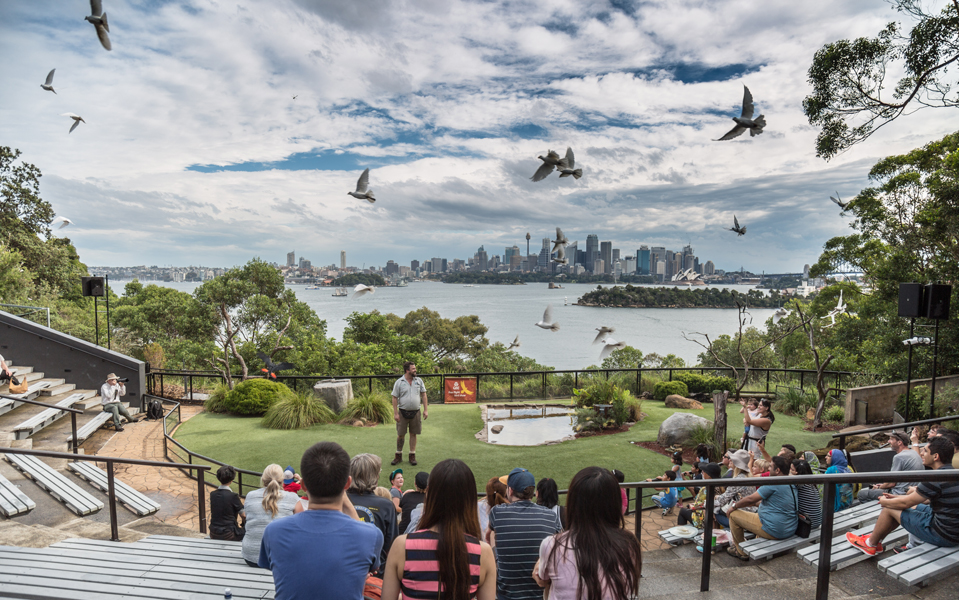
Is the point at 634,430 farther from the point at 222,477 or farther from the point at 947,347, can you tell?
the point at 222,477

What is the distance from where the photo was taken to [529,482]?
10.8ft

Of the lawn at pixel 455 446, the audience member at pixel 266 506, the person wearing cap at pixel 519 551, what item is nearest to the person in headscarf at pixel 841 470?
the lawn at pixel 455 446

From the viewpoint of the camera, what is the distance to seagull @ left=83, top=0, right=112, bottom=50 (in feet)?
22.1

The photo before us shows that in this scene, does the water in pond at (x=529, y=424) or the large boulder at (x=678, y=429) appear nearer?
Result: the large boulder at (x=678, y=429)

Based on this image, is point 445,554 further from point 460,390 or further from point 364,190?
point 460,390

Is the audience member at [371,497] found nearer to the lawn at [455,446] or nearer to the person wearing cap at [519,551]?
the person wearing cap at [519,551]

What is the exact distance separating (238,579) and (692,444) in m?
8.51

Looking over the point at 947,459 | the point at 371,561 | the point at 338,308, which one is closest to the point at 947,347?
the point at 947,459

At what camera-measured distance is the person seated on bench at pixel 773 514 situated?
4.44 m

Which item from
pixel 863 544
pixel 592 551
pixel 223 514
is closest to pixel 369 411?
pixel 223 514

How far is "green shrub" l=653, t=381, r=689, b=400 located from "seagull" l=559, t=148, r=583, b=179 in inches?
336

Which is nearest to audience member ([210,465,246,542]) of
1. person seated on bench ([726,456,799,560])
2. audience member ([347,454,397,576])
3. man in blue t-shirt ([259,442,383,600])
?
audience member ([347,454,397,576])

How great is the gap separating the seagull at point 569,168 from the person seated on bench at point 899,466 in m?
5.89

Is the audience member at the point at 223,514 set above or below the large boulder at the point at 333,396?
above
